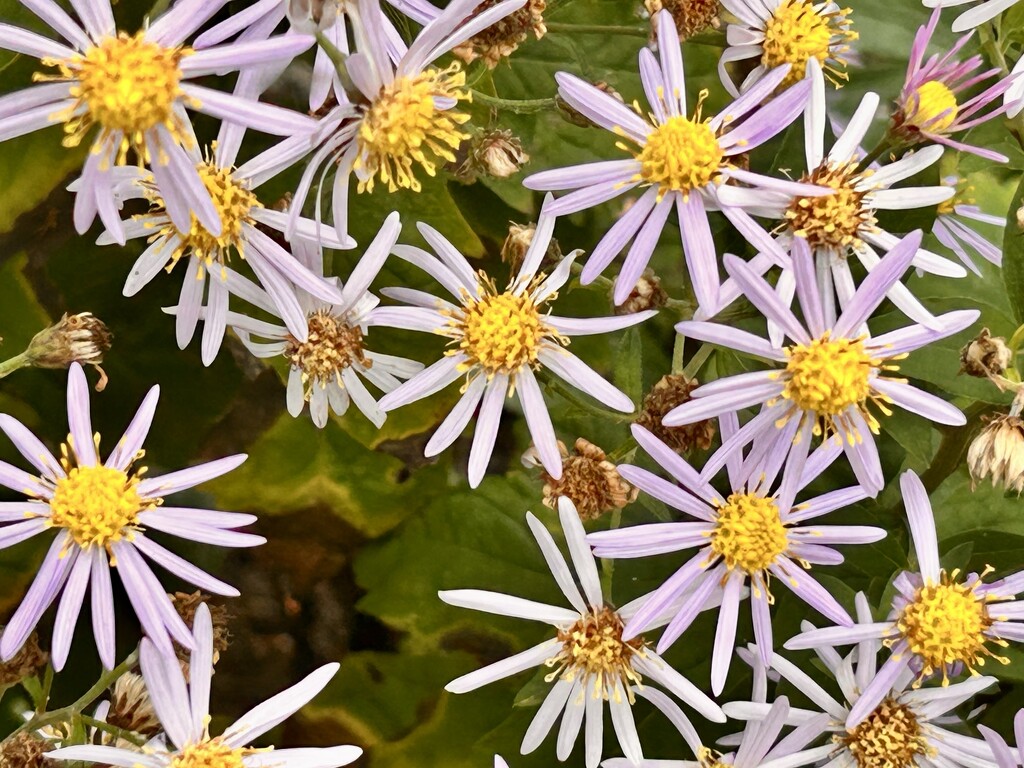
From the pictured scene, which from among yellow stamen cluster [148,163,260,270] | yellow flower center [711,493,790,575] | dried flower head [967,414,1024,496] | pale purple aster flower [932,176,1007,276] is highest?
pale purple aster flower [932,176,1007,276]

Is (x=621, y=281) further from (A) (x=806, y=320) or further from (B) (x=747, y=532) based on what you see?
(B) (x=747, y=532)

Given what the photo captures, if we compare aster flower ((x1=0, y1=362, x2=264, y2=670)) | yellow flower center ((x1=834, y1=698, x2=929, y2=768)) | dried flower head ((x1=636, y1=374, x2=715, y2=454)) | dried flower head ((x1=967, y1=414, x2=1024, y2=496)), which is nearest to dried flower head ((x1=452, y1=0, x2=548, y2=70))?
dried flower head ((x1=636, y1=374, x2=715, y2=454))

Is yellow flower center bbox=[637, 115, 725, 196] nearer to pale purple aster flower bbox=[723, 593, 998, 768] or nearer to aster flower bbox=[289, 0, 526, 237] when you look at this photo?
aster flower bbox=[289, 0, 526, 237]

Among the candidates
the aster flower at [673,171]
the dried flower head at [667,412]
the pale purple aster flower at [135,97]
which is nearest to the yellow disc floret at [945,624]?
the dried flower head at [667,412]

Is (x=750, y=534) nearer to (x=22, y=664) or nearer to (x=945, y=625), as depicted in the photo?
(x=945, y=625)

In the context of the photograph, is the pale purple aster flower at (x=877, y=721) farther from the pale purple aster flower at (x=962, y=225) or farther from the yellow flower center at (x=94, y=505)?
the yellow flower center at (x=94, y=505)
